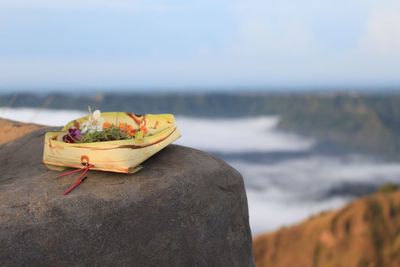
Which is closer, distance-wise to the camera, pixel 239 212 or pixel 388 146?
pixel 239 212

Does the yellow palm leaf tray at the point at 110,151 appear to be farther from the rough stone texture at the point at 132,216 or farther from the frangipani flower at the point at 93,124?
the frangipani flower at the point at 93,124

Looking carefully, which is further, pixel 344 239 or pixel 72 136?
pixel 344 239

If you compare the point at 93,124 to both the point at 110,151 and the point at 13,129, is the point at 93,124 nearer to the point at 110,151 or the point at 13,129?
the point at 110,151

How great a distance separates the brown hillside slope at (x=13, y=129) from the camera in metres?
9.97

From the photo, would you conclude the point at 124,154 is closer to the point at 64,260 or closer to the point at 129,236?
the point at 129,236

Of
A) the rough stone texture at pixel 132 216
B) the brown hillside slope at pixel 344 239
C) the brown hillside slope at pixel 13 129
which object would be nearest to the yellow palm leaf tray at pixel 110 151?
the rough stone texture at pixel 132 216

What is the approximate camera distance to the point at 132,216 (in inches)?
240

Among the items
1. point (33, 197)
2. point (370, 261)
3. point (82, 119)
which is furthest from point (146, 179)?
point (370, 261)

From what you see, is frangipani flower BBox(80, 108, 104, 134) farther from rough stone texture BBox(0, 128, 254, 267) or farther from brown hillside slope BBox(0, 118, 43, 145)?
brown hillside slope BBox(0, 118, 43, 145)

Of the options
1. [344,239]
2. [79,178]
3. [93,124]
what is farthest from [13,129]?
[344,239]

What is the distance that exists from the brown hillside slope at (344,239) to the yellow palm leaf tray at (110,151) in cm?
4284

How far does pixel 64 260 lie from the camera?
5.65 meters

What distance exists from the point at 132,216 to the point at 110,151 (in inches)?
34.1

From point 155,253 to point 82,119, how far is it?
259 cm
